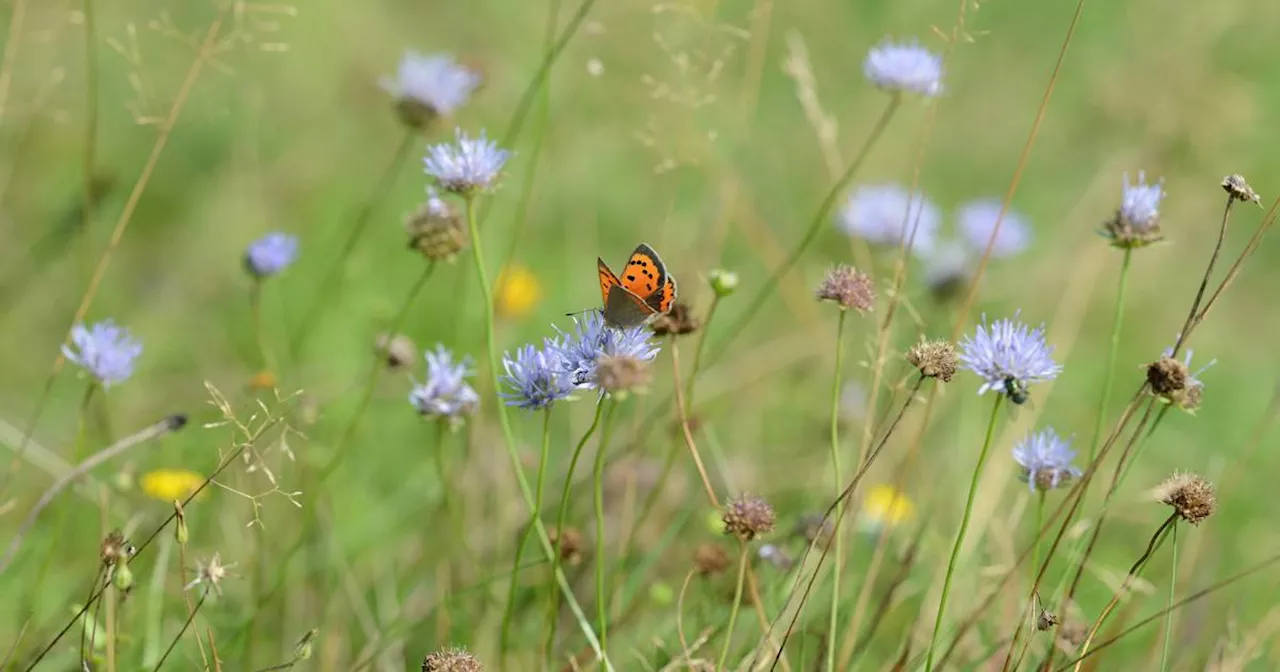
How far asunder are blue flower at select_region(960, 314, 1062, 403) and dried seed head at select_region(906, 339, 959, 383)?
0.02 m

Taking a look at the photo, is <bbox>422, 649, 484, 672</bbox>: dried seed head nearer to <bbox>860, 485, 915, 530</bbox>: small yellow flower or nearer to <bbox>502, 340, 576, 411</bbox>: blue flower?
<bbox>502, 340, 576, 411</bbox>: blue flower

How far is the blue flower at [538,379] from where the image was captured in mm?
1580

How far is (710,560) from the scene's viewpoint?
6.66ft

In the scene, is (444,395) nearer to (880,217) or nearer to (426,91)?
(426,91)

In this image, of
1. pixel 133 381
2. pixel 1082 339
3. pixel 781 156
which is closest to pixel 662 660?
pixel 133 381

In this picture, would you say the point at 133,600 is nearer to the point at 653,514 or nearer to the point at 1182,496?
the point at 653,514

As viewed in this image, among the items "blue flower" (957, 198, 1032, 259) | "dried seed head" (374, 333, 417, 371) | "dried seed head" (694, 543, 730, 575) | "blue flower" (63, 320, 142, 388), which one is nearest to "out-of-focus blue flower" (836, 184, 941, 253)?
"blue flower" (957, 198, 1032, 259)

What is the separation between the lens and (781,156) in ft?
14.8

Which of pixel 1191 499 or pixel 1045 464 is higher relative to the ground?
pixel 1045 464

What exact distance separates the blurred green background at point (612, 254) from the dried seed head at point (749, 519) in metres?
0.37

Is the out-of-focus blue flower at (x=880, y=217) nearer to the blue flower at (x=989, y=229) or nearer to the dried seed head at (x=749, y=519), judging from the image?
the blue flower at (x=989, y=229)

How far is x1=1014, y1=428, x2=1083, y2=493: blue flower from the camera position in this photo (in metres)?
1.67

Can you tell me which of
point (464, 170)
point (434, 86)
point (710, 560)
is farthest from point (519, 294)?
point (464, 170)

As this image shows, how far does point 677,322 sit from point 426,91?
1.00 m
